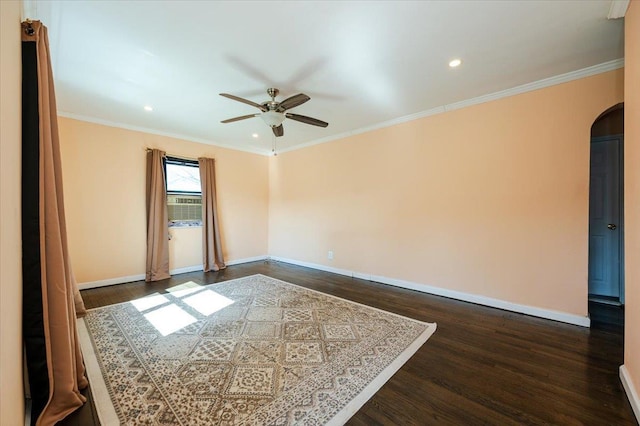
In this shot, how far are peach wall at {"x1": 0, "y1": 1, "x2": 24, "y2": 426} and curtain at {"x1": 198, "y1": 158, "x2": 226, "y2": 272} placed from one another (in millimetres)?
3741

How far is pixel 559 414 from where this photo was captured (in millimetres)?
→ 1518

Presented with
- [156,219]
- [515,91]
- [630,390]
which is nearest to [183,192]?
[156,219]

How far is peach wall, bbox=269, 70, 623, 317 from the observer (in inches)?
106

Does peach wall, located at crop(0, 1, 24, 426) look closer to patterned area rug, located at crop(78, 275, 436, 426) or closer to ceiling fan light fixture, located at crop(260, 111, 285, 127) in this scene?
patterned area rug, located at crop(78, 275, 436, 426)

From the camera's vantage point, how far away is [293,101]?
265cm

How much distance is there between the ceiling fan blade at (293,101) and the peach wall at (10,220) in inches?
71.6

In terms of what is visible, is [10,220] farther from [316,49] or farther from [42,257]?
[316,49]

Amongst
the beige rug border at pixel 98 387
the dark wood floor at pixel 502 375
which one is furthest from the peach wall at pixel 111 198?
the beige rug border at pixel 98 387

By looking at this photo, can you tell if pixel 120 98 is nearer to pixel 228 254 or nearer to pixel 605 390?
pixel 228 254

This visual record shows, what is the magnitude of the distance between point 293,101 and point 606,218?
14.6ft

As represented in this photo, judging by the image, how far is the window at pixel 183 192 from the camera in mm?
4730

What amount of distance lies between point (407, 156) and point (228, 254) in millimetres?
4152

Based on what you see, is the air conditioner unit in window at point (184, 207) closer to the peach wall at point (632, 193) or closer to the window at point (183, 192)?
the window at point (183, 192)

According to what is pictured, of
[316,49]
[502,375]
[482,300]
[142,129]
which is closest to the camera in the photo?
[502,375]
